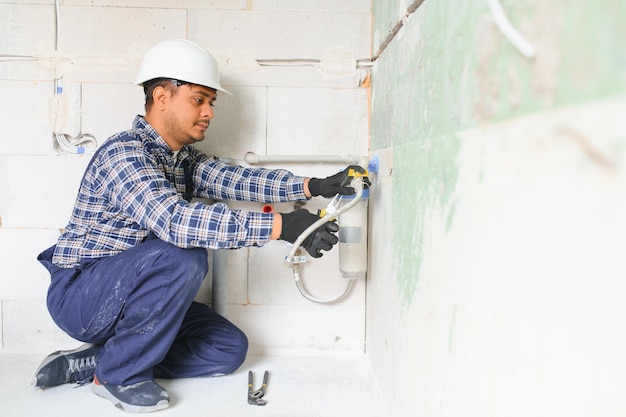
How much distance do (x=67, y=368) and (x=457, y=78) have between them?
171cm

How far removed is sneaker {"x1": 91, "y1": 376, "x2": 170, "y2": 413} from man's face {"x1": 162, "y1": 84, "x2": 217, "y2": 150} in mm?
882

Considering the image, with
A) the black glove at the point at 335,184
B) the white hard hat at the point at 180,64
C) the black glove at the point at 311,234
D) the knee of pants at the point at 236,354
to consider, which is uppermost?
the white hard hat at the point at 180,64

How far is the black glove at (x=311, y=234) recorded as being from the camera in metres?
1.78

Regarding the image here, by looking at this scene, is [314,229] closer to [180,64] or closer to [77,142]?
[180,64]

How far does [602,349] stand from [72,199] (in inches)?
87.4

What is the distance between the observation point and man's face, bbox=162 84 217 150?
6.79 ft

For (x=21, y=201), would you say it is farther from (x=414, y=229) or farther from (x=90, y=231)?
(x=414, y=229)

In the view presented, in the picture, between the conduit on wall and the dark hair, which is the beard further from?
the conduit on wall

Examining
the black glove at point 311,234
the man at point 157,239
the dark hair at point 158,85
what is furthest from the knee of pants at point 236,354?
the dark hair at point 158,85

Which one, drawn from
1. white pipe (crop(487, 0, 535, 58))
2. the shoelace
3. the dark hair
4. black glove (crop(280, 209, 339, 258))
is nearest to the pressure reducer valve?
black glove (crop(280, 209, 339, 258))

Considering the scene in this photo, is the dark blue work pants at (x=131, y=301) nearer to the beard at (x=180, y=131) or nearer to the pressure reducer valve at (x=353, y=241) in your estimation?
the beard at (x=180, y=131)

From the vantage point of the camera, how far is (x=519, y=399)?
0.82 metres

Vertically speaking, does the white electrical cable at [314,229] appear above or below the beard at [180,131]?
below

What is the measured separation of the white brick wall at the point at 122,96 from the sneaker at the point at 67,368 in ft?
1.18
